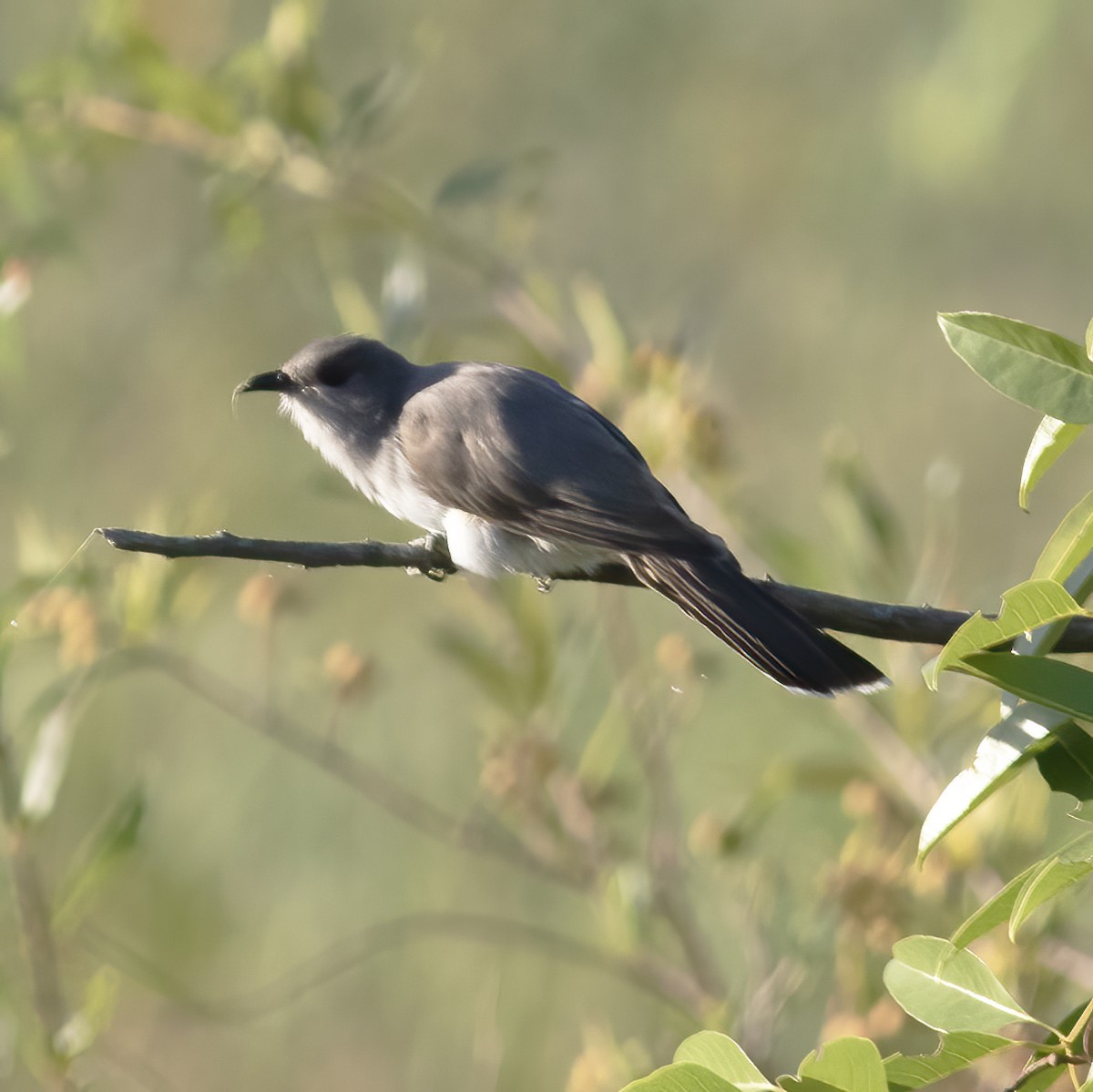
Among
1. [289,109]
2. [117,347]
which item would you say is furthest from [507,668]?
[117,347]

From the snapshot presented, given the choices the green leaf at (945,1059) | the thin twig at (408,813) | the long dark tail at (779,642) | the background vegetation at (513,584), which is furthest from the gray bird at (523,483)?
the green leaf at (945,1059)

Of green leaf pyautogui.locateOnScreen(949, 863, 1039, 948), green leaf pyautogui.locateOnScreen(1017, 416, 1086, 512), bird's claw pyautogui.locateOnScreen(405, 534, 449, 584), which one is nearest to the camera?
green leaf pyautogui.locateOnScreen(949, 863, 1039, 948)

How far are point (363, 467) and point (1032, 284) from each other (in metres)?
3.19

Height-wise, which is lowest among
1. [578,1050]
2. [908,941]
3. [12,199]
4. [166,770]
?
[578,1050]

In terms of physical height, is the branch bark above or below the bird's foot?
above

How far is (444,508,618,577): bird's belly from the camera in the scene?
2.72 meters

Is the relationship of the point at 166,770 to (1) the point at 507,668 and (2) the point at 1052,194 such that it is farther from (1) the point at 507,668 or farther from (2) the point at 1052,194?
(2) the point at 1052,194

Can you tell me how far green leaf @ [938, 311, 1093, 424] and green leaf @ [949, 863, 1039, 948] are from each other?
35cm

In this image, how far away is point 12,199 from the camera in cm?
307

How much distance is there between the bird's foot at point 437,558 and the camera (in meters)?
2.51

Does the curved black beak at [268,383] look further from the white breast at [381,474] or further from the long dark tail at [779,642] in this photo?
the long dark tail at [779,642]

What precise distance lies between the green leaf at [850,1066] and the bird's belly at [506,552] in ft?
5.42

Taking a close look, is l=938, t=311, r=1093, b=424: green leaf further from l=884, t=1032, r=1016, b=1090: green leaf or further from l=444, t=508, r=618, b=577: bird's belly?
l=444, t=508, r=618, b=577: bird's belly

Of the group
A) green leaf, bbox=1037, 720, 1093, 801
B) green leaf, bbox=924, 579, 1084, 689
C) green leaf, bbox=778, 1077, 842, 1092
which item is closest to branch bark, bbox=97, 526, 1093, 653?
green leaf, bbox=1037, 720, 1093, 801
